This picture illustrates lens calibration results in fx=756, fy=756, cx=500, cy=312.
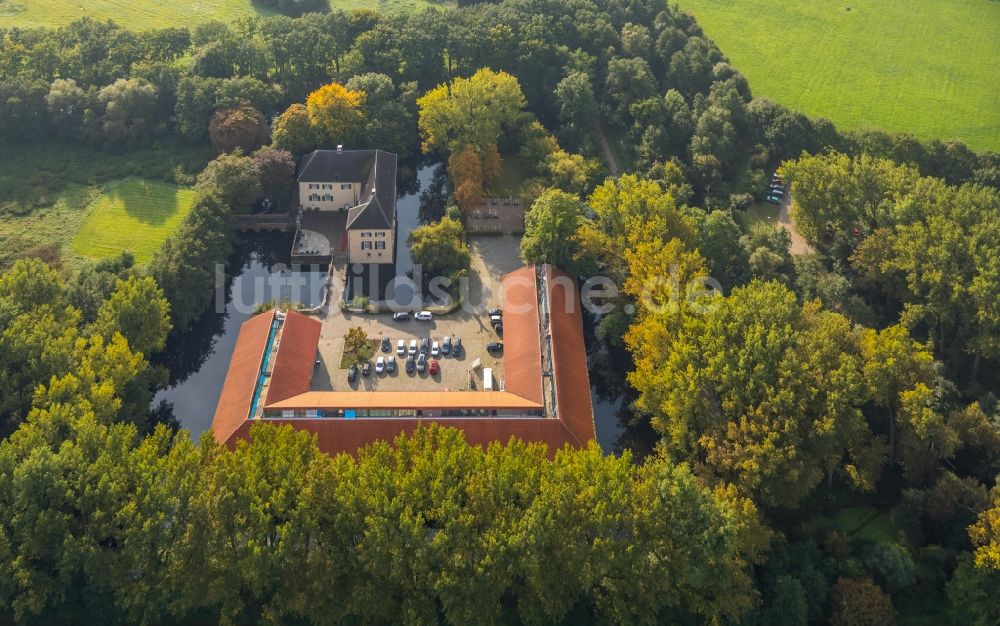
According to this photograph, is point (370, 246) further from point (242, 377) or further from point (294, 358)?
point (242, 377)

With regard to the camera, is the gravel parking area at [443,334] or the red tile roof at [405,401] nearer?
the red tile roof at [405,401]

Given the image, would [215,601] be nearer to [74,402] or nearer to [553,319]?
[74,402]

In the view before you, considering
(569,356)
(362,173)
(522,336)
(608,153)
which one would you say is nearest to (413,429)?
(522,336)

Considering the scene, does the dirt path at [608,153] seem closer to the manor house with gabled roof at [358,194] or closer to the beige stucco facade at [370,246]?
the manor house with gabled roof at [358,194]

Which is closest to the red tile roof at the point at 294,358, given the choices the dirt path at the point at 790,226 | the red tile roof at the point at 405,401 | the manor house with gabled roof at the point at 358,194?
the red tile roof at the point at 405,401

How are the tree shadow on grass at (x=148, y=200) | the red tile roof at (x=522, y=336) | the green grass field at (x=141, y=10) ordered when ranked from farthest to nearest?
the green grass field at (x=141, y=10) → the tree shadow on grass at (x=148, y=200) → the red tile roof at (x=522, y=336)

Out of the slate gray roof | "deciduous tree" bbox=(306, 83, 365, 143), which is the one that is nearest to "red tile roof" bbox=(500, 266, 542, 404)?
the slate gray roof

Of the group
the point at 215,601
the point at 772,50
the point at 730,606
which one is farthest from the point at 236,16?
the point at 730,606
